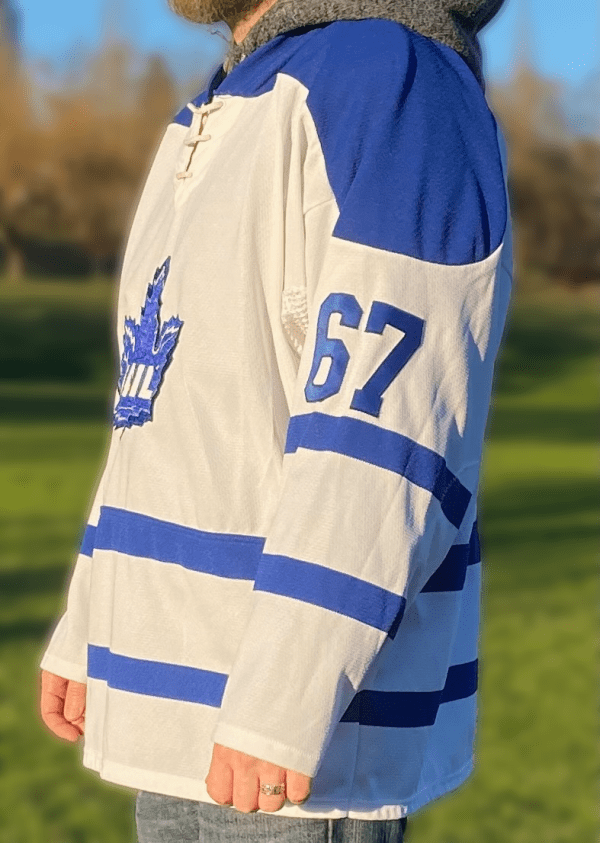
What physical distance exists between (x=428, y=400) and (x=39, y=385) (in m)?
27.9

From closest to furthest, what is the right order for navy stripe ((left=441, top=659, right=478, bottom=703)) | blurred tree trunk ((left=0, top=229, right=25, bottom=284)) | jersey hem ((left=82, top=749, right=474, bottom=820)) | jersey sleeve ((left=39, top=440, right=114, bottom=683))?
jersey hem ((left=82, top=749, right=474, bottom=820))
navy stripe ((left=441, top=659, right=478, bottom=703))
jersey sleeve ((left=39, top=440, right=114, bottom=683))
blurred tree trunk ((left=0, top=229, right=25, bottom=284))

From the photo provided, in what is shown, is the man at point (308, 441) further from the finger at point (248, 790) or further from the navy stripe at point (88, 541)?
the navy stripe at point (88, 541)

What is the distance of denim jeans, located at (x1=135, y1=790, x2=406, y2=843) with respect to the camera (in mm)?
1530

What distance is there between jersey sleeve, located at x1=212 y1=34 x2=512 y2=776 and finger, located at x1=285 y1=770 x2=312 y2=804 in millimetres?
12

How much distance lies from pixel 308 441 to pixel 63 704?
71 centimetres

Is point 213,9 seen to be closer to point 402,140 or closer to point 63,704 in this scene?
point 402,140

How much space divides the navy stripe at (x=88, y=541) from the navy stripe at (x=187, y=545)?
195 millimetres

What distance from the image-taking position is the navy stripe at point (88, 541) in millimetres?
1880

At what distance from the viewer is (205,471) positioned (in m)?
1.59

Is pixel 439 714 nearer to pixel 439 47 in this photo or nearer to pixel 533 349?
pixel 439 47

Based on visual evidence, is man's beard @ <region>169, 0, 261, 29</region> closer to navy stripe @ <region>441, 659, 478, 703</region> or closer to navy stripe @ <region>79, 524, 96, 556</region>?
navy stripe @ <region>79, 524, 96, 556</region>

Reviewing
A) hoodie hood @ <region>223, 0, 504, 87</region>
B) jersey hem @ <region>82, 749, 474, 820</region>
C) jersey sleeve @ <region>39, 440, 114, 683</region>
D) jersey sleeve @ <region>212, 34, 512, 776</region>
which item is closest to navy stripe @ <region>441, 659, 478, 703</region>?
jersey hem @ <region>82, 749, 474, 820</region>

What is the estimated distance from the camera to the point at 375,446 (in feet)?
4.70

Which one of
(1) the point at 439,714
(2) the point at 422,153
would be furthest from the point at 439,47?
(1) the point at 439,714
